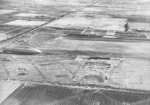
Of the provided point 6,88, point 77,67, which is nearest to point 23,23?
point 77,67

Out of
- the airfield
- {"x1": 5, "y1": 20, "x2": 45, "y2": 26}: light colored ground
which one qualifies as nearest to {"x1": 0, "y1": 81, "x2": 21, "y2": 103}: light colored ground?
the airfield

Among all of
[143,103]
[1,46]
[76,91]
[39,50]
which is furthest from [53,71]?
[1,46]

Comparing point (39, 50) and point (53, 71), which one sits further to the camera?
point (39, 50)

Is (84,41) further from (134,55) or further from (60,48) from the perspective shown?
(134,55)

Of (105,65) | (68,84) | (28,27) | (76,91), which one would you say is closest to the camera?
(76,91)

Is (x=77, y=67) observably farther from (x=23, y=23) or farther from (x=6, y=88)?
(x=23, y=23)

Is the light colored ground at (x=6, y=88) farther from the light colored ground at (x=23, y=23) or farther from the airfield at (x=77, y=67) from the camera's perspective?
the light colored ground at (x=23, y=23)

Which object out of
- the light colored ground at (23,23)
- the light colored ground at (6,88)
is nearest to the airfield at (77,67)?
the light colored ground at (6,88)

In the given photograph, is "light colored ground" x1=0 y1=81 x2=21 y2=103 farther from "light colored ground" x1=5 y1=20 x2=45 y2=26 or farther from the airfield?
"light colored ground" x1=5 y1=20 x2=45 y2=26

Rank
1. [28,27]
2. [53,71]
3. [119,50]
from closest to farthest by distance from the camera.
Result: [53,71] < [119,50] < [28,27]
